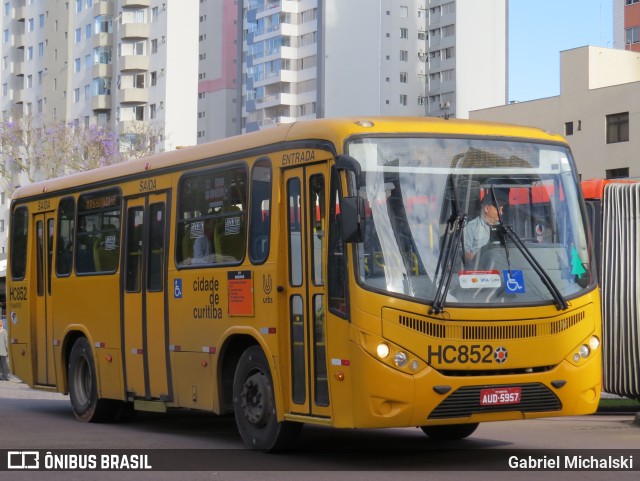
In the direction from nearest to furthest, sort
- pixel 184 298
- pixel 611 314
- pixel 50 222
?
pixel 184 298
pixel 611 314
pixel 50 222

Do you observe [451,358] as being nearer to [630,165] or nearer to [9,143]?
[630,165]

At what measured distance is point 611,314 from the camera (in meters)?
18.3

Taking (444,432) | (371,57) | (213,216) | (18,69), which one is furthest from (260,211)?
(371,57)

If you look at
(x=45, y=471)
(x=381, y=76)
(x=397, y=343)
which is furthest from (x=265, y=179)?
(x=381, y=76)

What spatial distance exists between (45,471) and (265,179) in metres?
3.54

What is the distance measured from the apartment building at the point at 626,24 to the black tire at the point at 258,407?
270 feet

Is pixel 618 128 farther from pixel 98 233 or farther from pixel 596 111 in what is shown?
pixel 98 233

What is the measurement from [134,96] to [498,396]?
292 feet

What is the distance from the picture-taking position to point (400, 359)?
12008mm

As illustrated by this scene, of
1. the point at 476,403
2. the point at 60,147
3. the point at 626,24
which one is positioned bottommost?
the point at 476,403

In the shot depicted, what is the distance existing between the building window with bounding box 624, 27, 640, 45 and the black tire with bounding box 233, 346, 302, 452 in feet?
272

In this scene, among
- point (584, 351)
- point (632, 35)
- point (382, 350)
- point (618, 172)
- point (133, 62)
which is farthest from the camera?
point (133, 62)

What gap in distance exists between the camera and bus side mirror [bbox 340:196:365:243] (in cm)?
1188

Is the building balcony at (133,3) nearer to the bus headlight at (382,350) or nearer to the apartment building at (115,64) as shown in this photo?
the apartment building at (115,64)
